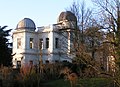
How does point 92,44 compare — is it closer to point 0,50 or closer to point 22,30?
point 0,50

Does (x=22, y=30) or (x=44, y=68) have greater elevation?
(x=22, y=30)

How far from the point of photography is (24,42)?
216 ft

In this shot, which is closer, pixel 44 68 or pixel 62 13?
pixel 44 68

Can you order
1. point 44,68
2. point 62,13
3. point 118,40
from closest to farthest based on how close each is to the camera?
1. point 118,40
2. point 44,68
3. point 62,13

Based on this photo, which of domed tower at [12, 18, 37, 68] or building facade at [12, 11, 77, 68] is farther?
domed tower at [12, 18, 37, 68]

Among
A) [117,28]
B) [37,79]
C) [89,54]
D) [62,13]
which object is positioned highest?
[62,13]

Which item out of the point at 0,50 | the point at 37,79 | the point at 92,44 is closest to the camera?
the point at 92,44

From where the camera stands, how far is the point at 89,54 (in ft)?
62.4

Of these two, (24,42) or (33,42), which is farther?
(33,42)

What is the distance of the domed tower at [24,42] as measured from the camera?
6575 centimetres

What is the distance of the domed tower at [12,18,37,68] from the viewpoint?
6575cm

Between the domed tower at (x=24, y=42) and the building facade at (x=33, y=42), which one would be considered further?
the domed tower at (x=24, y=42)

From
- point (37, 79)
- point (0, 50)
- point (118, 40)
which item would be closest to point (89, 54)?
point (118, 40)

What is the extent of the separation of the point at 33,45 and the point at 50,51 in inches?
151
